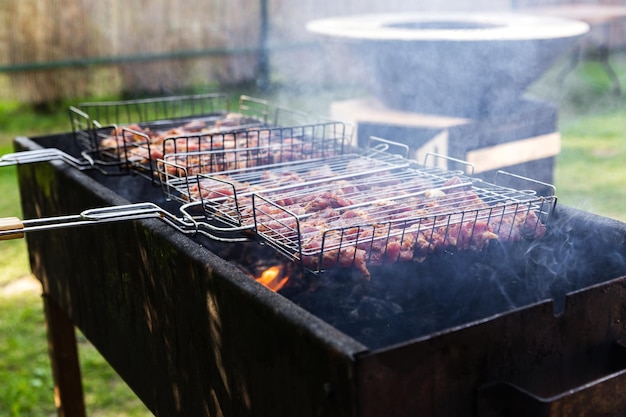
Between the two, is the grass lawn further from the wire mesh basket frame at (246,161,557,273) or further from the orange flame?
the wire mesh basket frame at (246,161,557,273)

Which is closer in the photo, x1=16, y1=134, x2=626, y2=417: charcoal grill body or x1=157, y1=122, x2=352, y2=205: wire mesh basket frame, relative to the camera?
x1=16, y1=134, x2=626, y2=417: charcoal grill body

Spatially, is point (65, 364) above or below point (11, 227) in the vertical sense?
below

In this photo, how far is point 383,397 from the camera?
166 centimetres

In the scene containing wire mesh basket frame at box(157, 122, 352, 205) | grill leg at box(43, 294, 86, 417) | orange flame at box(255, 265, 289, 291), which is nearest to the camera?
orange flame at box(255, 265, 289, 291)

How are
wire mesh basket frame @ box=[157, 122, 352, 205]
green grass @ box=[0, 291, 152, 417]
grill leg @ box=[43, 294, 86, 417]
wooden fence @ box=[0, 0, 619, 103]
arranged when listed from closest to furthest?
wire mesh basket frame @ box=[157, 122, 352, 205], grill leg @ box=[43, 294, 86, 417], green grass @ box=[0, 291, 152, 417], wooden fence @ box=[0, 0, 619, 103]

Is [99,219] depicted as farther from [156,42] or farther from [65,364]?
[156,42]

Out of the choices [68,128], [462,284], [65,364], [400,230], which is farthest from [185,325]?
[68,128]

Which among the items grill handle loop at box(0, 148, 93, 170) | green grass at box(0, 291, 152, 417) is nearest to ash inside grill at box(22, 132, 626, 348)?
grill handle loop at box(0, 148, 93, 170)

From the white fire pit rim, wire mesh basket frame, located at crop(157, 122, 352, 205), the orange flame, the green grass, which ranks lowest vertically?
the green grass

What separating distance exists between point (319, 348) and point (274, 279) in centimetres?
95

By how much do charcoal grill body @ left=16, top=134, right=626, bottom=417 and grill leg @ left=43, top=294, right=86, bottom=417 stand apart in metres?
1.21

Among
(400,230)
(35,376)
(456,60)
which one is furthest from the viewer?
(35,376)

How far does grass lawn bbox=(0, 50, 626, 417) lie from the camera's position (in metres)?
4.77

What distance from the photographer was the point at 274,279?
8.63 ft
